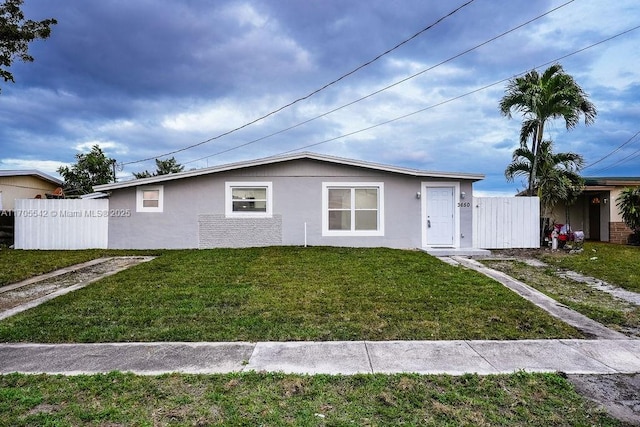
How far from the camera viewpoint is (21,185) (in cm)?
1834

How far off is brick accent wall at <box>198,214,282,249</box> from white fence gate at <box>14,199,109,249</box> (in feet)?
11.9

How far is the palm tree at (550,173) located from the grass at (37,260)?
47.4 feet

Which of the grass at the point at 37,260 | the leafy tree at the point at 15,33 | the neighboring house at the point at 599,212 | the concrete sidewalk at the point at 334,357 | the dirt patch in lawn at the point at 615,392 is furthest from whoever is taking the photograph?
the neighboring house at the point at 599,212

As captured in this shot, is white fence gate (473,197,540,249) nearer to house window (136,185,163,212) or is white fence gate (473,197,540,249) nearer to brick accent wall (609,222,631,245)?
brick accent wall (609,222,631,245)

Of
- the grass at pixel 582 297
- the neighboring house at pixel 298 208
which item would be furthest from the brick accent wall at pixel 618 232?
the grass at pixel 582 297

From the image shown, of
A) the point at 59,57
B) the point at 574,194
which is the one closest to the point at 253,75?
the point at 59,57

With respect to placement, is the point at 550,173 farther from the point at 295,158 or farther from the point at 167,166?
the point at 167,166

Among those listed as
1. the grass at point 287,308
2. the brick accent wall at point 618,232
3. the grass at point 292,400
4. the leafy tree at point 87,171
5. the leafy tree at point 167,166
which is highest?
the leafy tree at point 167,166

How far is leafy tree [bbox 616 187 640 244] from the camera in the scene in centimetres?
1549

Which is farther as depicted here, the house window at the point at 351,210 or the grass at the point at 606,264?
the house window at the point at 351,210

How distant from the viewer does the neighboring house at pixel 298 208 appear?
43.6 feet

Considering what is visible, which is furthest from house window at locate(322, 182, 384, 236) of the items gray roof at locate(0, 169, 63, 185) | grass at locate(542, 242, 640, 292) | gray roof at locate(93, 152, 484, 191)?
gray roof at locate(0, 169, 63, 185)

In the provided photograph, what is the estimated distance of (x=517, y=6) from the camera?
1093 centimetres

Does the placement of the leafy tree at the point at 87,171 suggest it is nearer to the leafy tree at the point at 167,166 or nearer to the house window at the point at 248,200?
the leafy tree at the point at 167,166
